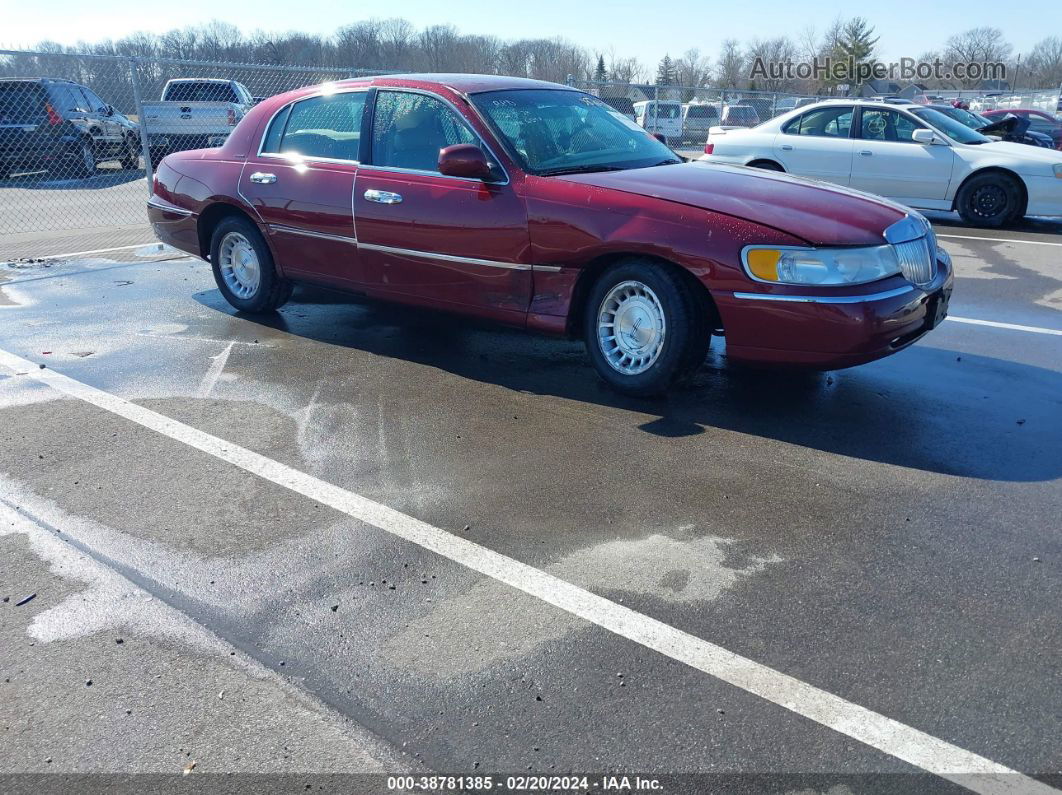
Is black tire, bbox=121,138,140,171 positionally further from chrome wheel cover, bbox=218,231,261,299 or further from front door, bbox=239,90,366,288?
front door, bbox=239,90,366,288

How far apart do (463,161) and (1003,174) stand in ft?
29.9

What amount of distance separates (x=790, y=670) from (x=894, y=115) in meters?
11.0

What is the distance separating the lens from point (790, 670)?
110 inches

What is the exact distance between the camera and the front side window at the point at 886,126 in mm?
11984

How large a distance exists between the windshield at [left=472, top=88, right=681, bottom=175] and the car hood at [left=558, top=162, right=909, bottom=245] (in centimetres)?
23

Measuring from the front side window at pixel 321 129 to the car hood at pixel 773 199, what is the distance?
1665mm

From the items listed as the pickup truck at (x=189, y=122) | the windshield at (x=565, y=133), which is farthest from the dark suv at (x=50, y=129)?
the windshield at (x=565, y=133)

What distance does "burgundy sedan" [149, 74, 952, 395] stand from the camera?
4.59 metres

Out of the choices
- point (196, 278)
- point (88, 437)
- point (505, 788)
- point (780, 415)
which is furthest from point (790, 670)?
point (196, 278)

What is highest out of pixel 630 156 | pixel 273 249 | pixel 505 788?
pixel 630 156

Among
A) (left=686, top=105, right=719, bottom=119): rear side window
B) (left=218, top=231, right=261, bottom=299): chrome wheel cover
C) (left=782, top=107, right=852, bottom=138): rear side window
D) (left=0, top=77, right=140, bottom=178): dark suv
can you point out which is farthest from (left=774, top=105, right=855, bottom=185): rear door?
(left=686, top=105, right=719, bottom=119): rear side window

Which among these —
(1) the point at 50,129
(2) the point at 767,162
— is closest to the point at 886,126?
(2) the point at 767,162

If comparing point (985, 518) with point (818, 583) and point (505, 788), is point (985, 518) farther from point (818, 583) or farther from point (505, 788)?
point (505, 788)

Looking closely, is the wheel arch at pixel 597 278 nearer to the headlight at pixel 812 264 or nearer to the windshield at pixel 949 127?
the headlight at pixel 812 264
